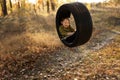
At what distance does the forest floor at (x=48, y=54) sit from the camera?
14.8 m

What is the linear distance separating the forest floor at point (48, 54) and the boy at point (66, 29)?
187 inches

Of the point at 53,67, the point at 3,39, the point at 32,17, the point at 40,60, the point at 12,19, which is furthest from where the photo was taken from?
the point at 32,17

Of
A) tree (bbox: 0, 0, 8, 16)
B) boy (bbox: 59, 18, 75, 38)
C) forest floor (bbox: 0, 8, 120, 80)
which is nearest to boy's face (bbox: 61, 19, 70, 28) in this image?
boy (bbox: 59, 18, 75, 38)

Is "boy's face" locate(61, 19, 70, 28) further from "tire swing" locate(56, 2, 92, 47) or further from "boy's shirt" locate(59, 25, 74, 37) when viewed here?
"tire swing" locate(56, 2, 92, 47)

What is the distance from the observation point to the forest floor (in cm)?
1480

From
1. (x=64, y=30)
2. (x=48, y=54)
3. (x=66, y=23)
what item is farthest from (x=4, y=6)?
(x=64, y=30)

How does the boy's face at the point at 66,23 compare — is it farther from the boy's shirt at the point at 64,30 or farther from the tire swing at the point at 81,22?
the tire swing at the point at 81,22

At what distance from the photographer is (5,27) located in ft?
75.6

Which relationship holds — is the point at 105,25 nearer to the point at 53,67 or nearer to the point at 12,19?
the point at 12,19

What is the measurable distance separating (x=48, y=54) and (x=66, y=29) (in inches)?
316

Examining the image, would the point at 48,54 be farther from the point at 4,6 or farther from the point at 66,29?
the point at 4,6

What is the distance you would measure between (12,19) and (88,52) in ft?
31.8

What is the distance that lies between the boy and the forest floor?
4758 millimetres

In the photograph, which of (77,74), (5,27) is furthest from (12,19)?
(77,74)
